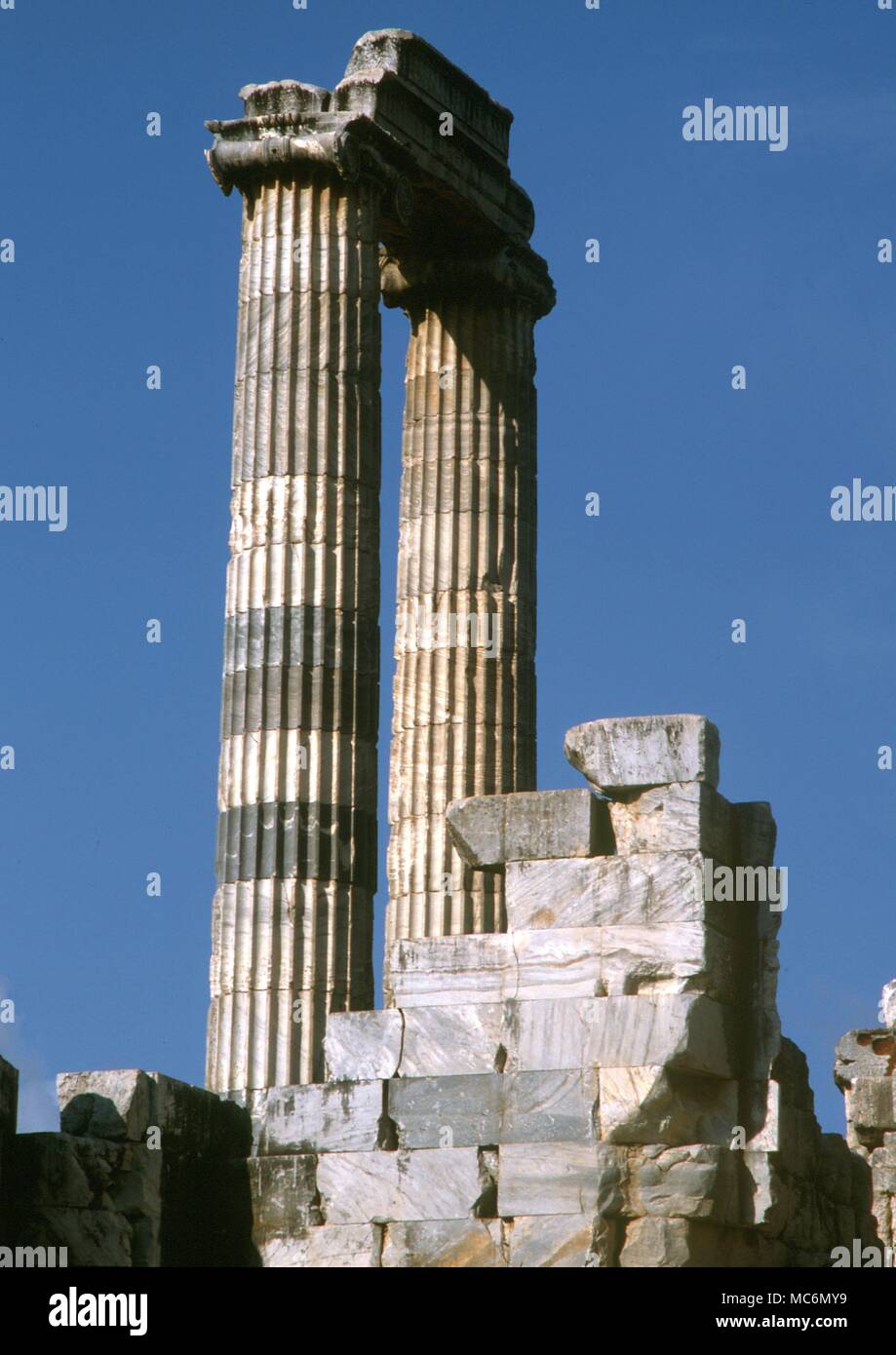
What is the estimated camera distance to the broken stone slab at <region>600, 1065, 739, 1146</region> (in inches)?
707

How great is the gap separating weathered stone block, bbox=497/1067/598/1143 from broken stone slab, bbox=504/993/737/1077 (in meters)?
0.10

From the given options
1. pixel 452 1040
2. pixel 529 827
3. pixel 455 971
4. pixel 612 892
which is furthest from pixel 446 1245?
pixel 529 827

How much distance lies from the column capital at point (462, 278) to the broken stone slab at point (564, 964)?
43.0 feet

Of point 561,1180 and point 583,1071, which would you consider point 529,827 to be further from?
point 561,1180

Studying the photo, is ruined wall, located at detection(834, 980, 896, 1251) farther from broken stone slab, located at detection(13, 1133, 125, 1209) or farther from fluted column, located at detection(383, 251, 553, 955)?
broken stone slab, located at detection(13, 1133, 125, 1209)

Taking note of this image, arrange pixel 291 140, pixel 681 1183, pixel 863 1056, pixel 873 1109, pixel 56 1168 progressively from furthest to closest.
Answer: pixel 291 140 < pixel 863 1056 < pixel 873 1109 < pixel 56 1168 < pixel 681 1183

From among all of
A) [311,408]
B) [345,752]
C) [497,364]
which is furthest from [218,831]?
[497,364]

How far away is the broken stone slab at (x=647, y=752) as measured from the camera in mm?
18547

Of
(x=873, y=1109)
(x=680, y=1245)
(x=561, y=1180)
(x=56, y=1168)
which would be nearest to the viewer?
(x=680, y=1245)

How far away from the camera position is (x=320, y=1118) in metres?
19.1

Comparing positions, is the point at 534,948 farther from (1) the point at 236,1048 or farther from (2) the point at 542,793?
(1) the point at 236,1048

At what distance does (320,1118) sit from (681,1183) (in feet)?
8.73

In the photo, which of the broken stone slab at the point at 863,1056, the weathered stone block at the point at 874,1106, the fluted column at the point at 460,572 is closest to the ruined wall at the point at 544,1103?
the weathered stone block at the point at 874,1106

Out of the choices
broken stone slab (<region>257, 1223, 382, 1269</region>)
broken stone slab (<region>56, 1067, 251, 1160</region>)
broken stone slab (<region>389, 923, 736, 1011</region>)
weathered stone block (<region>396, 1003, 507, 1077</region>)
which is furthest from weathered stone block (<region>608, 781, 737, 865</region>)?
broken stone slab (<region>56, 1067, 251, 1160</region>)
